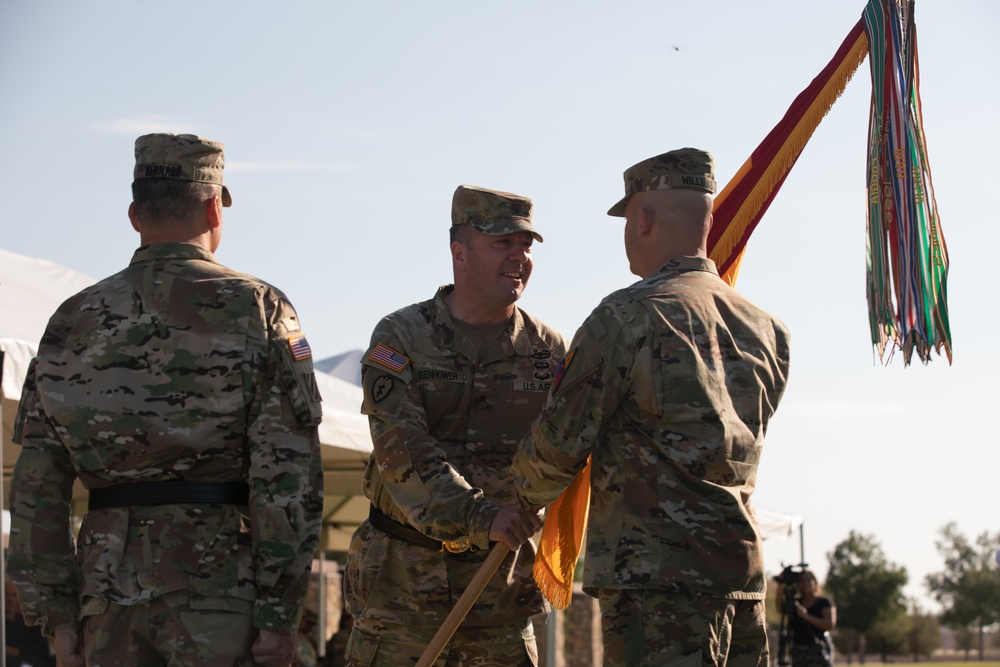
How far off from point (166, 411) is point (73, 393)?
11.1 inches

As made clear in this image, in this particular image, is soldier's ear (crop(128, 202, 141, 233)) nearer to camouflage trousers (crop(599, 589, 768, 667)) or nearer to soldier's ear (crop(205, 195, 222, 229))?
soldier's ear (crop(205, 195, 222, 229))

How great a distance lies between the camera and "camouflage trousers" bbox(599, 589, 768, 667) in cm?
359

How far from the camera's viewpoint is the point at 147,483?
3463 millimetres

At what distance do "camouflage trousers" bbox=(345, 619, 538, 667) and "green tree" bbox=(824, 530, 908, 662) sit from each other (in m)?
73.0

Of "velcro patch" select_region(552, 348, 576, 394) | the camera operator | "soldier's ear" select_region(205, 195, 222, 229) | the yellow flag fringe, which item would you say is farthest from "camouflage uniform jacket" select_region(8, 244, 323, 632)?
the camera operator

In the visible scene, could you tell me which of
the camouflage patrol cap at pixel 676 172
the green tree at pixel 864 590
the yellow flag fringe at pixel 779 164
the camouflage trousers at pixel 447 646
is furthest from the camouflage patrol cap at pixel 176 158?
the green tree at pixel 864 590

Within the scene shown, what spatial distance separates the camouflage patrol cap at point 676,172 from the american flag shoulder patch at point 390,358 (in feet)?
3.51

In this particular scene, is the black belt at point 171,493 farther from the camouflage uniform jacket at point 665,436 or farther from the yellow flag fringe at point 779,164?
the yellow flag fringe at point 779,164

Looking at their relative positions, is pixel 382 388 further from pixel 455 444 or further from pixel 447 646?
pixel 447 646

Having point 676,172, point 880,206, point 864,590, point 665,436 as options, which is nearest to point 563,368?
point 665,436

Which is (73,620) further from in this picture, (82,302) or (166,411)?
(82,302)

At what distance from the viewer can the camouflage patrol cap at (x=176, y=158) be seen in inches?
143

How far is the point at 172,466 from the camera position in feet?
11.3

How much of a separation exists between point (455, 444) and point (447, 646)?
0.70m
